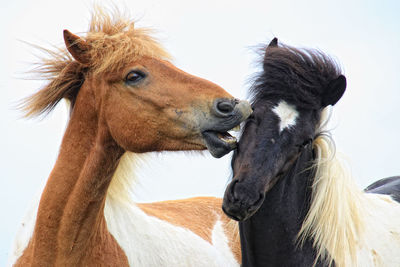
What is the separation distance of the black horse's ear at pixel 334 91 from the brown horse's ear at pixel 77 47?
202 centimetres

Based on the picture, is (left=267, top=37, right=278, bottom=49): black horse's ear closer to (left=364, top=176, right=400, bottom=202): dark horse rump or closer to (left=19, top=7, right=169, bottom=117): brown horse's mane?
(left=19, top=7, right=169, bottom=117): brown horse's mane

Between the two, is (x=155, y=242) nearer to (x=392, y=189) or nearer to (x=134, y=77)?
(x=134, y=77)

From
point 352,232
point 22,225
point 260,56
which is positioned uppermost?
point 260,56

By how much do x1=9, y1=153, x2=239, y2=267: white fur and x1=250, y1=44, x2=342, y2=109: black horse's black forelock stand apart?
1307mm

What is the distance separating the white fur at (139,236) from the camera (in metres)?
3.77

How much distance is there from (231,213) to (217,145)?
529mm

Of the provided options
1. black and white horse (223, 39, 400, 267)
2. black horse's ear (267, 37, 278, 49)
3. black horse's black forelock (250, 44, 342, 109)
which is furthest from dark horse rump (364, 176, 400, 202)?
black horse's ear (267, 37, 278, 49)

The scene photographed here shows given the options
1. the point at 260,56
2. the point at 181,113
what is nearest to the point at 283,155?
the point at 181,113

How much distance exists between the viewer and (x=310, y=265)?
383 cm

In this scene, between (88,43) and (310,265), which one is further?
(310,265)

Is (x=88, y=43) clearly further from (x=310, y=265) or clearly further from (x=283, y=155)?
(x=310, y=265)

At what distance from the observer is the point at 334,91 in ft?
13.0

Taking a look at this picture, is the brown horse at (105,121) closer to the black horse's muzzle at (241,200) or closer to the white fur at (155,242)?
the white fur at (155,242)

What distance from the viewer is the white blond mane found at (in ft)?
12.6
